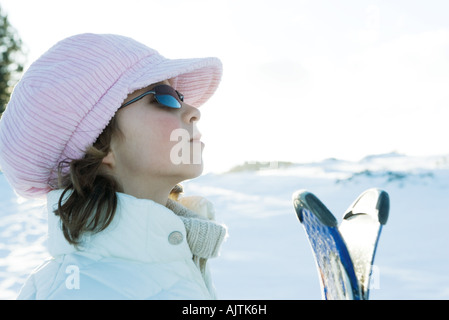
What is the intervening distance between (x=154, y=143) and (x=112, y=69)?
13.8 inches

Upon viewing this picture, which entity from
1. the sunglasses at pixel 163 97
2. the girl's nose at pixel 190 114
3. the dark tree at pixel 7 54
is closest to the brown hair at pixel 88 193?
the sunglasses at pixel 163 97

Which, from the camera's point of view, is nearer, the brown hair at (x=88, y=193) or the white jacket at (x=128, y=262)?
the white jacket at (x=128, y=262)

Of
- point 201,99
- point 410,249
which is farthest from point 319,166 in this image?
point 201,99

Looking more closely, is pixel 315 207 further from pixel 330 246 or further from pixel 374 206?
pixel 374 206

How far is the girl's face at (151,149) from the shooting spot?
5.92 ft

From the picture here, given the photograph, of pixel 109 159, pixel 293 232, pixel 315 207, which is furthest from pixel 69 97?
pixel 293 232

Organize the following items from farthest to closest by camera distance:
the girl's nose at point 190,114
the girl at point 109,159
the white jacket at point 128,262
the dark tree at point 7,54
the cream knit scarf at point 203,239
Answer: the dark tree at point 7,54
the girl's nose at point 190,114
the cream knit scarf at point 203,239
the girl at point 109,159
the white jacket at point 128,262

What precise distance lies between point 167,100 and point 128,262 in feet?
2.28

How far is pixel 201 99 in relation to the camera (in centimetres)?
246

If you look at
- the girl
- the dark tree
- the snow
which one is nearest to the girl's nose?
the girl

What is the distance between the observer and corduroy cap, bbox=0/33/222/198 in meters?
1.77

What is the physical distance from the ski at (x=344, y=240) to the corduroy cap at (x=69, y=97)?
0.83 metres

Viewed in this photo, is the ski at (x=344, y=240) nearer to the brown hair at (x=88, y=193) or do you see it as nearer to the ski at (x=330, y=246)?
the ski at (x=330, y=246)
